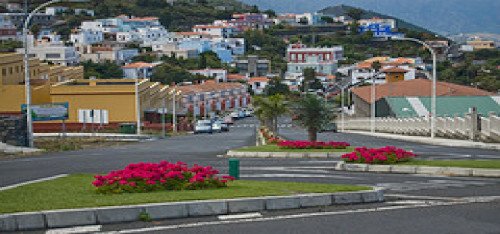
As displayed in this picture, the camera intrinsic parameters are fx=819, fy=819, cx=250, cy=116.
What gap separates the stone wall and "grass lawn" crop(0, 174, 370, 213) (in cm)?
1882

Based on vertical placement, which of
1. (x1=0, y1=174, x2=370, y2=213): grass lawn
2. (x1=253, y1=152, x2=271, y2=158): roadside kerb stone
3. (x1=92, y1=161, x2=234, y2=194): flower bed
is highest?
(x1=92, y1=161, x2=234, y2=194): flower bed

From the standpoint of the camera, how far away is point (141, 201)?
1183 centimetres

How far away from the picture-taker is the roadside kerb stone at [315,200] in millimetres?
12773

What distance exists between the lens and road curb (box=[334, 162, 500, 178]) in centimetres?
1864

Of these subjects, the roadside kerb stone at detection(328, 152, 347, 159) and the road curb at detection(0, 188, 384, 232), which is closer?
the road curb at detection(0, 188, 384, 232)

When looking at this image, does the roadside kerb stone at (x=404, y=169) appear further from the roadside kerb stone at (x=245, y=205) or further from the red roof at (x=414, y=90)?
the red roof at (x=414, y=90)

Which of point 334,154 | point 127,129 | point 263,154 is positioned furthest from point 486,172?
point 127,129

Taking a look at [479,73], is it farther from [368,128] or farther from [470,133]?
[470,133]

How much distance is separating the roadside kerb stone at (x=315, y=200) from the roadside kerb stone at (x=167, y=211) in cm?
205

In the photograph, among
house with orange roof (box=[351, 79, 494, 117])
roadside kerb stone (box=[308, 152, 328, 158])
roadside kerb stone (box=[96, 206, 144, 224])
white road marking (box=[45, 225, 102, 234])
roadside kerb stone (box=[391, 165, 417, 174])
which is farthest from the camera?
house with orange roof (box=[351, 79, 494, 117])

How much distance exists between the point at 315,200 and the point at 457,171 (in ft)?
23.6

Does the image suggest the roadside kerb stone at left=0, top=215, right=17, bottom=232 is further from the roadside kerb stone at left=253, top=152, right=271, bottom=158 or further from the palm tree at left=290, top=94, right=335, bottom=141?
the palm tree at left=290, top=94, right=335, bottom=141

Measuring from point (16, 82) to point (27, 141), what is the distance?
106 ft

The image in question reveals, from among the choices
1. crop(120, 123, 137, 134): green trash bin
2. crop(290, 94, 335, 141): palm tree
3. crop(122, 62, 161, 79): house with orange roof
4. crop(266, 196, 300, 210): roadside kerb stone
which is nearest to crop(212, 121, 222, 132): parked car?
crop(120, 123, 137, 134): green trash bin
